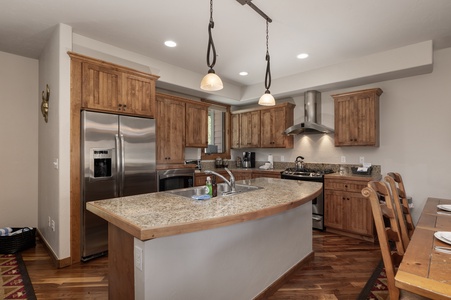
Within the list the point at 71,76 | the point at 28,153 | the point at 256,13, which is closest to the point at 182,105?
the point at 71,76

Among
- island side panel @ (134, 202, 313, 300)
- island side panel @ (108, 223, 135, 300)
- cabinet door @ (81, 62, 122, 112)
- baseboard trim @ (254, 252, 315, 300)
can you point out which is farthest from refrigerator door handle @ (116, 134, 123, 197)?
baseboard trim @ (254, 252, 315, 300)

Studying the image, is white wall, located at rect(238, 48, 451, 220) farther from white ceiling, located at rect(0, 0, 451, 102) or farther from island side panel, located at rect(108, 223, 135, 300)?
island side panel, located at rect(108, 223, 135, 300)

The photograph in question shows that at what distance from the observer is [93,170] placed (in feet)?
9.41

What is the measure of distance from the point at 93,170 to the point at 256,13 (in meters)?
2.64

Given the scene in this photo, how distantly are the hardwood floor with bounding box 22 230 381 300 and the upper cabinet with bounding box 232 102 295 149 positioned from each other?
2.41 metres

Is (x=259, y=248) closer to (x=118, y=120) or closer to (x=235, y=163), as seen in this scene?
(x=118, y=120)

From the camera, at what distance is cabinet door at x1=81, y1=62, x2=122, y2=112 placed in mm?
2869

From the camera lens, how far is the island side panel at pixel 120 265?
1.50 meters

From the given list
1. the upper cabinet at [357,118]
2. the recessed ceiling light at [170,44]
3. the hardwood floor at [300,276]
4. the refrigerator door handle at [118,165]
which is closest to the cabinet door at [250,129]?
the upper cabinet at [357,118]

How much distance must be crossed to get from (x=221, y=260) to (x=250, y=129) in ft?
13.2

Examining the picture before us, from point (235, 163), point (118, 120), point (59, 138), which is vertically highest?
point (118, 120)

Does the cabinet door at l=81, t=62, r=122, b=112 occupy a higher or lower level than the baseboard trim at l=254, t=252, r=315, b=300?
higher

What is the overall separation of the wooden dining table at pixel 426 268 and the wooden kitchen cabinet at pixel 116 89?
10.5 ft

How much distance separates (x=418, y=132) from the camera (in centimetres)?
364
